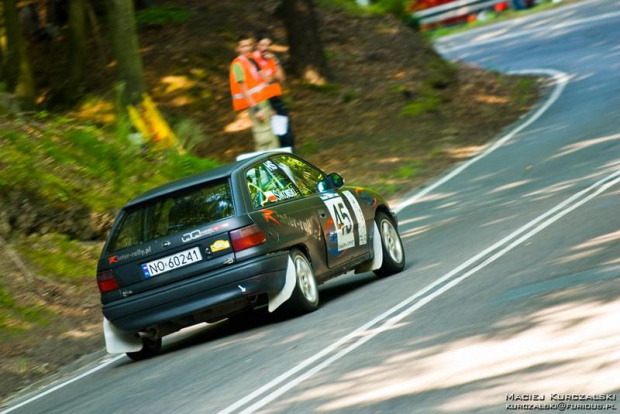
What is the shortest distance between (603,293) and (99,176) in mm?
9603

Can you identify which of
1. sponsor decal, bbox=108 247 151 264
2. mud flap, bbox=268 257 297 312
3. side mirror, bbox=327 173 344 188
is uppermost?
sponsor decal, bbox=108 247 151 264

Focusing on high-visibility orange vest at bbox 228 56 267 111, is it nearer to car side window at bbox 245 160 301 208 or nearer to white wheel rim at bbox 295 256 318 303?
car side window at bbox 245 160 301 208

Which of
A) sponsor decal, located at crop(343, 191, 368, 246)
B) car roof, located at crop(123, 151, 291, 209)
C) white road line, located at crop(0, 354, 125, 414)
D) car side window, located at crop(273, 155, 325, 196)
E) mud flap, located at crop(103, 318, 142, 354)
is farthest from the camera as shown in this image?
sponsor decal, located at crop(343, 191, 368, 246)

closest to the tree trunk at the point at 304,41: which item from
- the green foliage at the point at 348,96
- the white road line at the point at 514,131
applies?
the green foliage at the point at 348,96

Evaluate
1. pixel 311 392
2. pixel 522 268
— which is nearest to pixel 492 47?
pixel 522 268

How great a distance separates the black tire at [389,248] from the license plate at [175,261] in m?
2.70

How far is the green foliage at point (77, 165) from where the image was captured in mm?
15430

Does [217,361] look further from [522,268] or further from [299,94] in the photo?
[299,94]

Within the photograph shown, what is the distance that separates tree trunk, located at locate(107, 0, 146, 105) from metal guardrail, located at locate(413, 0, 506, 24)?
29606 mm

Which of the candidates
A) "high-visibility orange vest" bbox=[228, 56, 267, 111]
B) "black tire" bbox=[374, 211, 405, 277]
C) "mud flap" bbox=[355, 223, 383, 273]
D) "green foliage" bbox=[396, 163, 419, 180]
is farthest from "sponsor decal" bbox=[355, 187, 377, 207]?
"green foliage" bbox=[396, 163, 419, 180]

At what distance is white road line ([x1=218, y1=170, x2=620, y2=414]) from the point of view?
764cm

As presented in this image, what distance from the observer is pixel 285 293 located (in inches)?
401

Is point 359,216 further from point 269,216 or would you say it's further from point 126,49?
point 126,49

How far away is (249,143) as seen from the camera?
22.4 m
